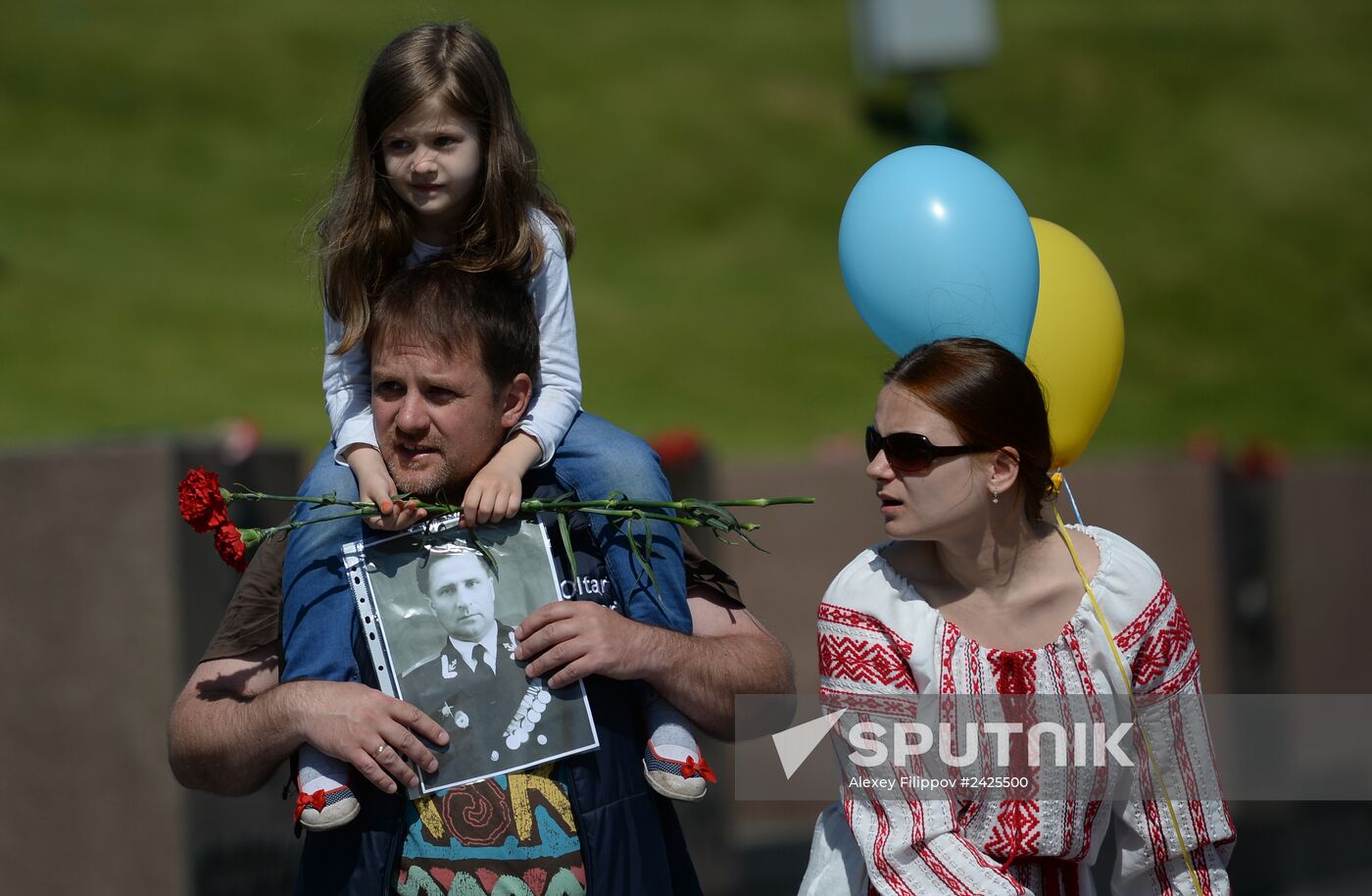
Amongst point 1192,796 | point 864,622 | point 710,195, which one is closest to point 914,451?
point 864,622

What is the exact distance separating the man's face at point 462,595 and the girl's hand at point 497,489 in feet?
0.28

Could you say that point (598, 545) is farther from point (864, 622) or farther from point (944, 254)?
point (944, 254)

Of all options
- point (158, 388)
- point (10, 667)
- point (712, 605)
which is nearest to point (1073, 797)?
point (712, 605)

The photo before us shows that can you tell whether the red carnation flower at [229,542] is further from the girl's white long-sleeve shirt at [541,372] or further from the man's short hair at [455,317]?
the man's short hair at [455,317]

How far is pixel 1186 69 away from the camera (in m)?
28.1

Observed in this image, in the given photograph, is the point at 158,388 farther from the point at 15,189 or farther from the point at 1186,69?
the point at 1186,69

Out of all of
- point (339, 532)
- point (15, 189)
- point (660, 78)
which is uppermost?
point (660, 78)

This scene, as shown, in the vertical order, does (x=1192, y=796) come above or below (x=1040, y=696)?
below

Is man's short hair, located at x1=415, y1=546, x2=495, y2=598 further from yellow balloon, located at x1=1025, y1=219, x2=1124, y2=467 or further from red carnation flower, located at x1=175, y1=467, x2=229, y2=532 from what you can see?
yellow balloon, located at x1=1025, y1=219, x2=1124, y2=467

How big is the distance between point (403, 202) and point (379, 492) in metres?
0.64

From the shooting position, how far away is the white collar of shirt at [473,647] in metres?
2.92

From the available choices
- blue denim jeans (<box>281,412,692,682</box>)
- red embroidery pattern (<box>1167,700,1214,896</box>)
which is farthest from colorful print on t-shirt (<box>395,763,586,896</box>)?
red embroidery pattern (<box>1167,700,1214,896</box>)

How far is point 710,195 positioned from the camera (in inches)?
901

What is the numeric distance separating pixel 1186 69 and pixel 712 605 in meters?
27.3
